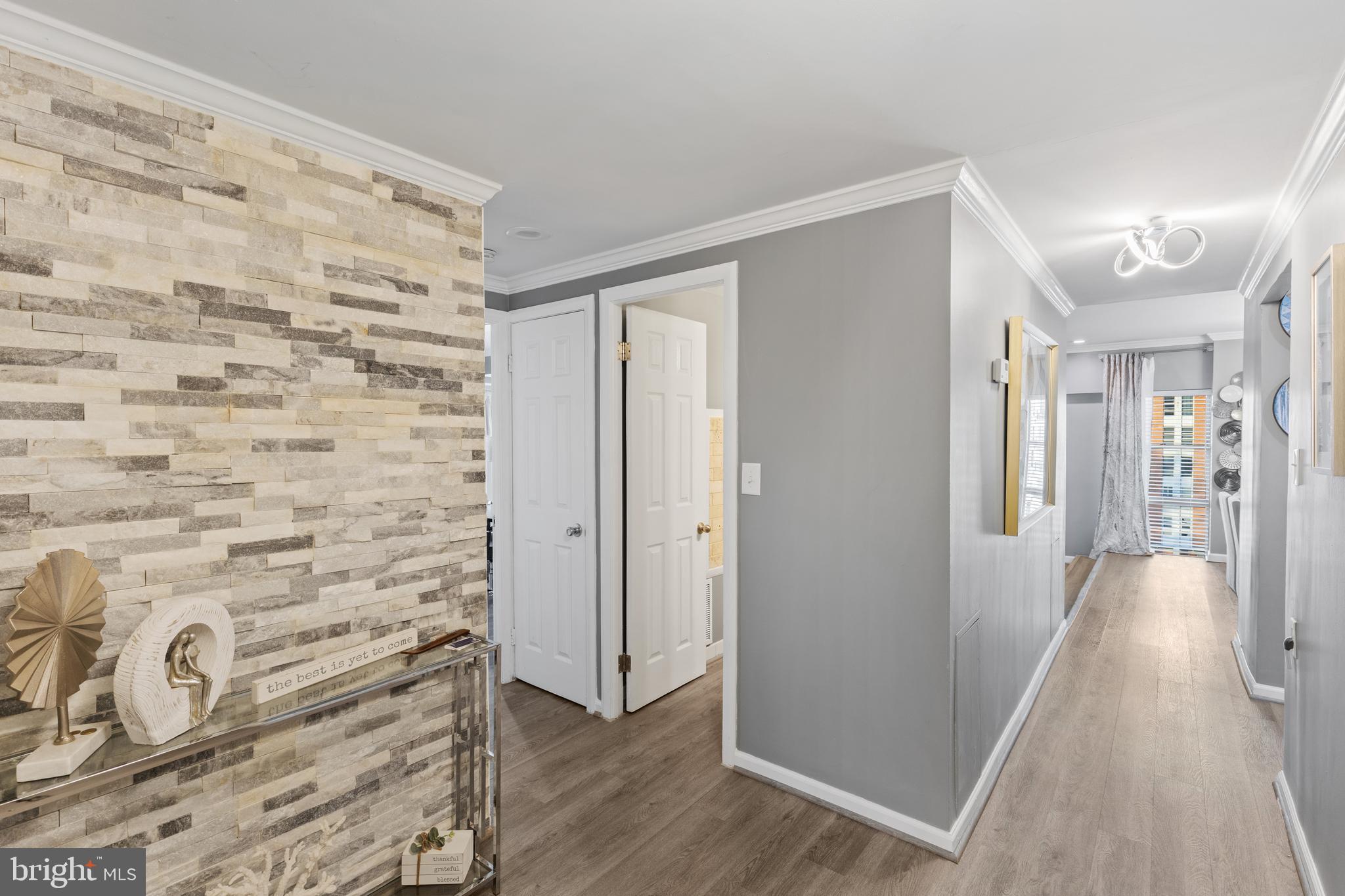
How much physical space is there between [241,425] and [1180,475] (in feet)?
28.1

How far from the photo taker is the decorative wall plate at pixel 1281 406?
3.42m

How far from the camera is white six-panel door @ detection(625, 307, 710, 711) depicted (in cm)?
326

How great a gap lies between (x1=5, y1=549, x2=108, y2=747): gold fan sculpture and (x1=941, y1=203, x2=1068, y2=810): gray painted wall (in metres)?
2.35

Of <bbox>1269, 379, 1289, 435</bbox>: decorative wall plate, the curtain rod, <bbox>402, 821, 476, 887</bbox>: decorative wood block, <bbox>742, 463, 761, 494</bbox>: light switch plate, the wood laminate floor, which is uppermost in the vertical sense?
the curtain rod

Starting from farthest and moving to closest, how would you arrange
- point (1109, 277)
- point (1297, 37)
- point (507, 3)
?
point (1109, 277) < point (1297, 37) < point (507, 3)

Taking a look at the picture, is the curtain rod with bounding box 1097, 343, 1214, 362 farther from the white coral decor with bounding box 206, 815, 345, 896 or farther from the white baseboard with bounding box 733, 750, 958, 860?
the white coral decor with bounding box 206, 815, 345, 896

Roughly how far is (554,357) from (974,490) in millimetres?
2133

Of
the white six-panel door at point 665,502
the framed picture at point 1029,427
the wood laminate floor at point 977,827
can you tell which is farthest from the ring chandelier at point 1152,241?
the wood laminate floor at point 977,827

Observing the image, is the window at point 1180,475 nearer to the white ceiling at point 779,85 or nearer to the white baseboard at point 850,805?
the white ceiling at point 779,85

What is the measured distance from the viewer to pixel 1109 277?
13.0 ft

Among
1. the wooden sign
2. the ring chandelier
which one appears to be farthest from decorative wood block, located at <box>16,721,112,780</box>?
the ring chandelier

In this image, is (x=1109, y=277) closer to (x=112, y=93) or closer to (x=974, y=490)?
(x=974, y=490)

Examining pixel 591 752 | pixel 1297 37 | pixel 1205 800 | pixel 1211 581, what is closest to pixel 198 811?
pixel 591 752

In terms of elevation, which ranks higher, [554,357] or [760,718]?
[554,357]
